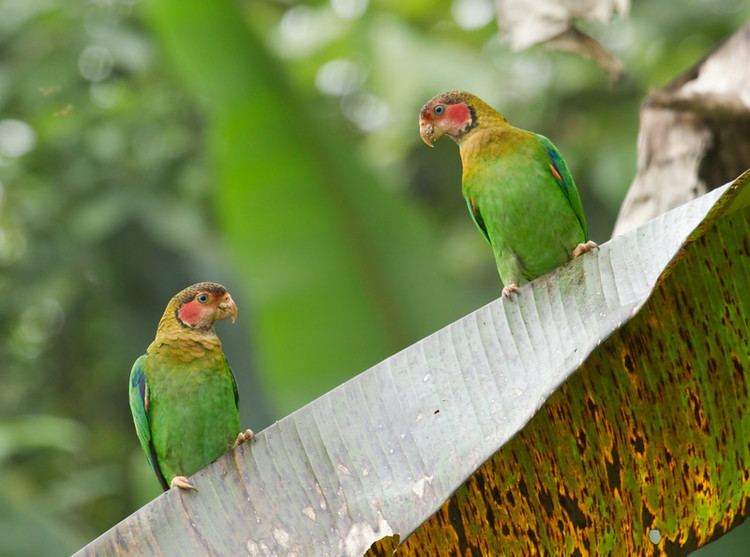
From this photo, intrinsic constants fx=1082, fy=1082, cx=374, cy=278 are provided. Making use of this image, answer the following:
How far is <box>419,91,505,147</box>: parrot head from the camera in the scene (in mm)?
3309

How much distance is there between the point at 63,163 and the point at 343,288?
3.28m

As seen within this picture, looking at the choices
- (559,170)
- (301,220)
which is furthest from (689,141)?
(301,220)

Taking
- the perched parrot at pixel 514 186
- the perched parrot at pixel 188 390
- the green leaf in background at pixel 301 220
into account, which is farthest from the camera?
the green leaf in background at pixel 301 220

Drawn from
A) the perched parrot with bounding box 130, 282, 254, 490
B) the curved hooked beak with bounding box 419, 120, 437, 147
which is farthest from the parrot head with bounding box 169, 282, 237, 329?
the curved hooked beak with bounding box 419, 120, 437, 147

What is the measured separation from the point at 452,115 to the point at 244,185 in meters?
1.50

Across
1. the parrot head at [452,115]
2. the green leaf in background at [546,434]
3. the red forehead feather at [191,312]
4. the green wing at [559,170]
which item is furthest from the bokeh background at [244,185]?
the green leaf in background at [546,434]

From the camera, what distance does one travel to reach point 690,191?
3277 mm

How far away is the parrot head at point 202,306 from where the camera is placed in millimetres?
3469

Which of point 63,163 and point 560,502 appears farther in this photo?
point 63,163

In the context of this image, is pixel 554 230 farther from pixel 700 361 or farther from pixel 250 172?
pixel 250 172

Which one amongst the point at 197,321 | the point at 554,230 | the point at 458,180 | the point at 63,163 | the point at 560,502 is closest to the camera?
the point at 560,502

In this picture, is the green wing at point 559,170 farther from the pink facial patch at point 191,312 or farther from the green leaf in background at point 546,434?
the pink facial patch at point 191,312

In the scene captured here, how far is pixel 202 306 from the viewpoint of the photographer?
3482 mm

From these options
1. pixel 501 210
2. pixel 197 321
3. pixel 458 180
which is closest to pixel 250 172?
pixel 197 321
